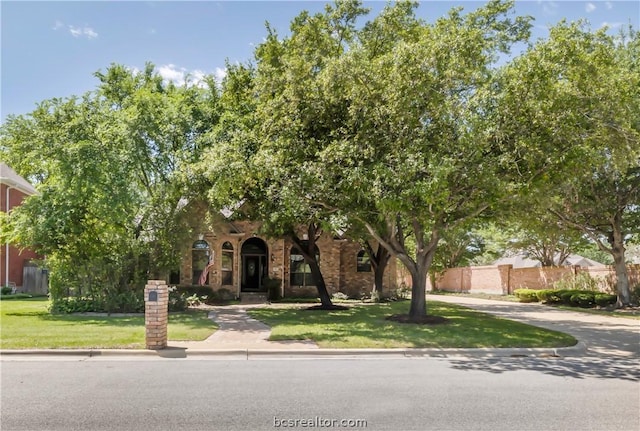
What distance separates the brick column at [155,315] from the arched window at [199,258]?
1741 cm

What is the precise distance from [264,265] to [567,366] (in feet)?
71.8

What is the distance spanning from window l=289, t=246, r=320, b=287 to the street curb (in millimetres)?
18953

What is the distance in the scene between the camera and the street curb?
1065 centimetres

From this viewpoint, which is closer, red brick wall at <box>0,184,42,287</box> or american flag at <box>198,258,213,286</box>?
american flag at <box>198,258,213,286</box>

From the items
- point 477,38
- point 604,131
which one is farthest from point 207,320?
point 604,131

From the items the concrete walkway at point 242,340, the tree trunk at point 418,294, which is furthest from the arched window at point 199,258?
the tree trunk at point 418,294

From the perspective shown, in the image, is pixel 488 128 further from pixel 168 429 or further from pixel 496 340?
pixel 168 429

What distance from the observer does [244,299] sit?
91.5 feet

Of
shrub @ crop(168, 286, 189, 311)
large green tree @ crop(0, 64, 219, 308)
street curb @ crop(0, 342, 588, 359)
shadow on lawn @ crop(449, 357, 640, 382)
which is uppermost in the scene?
large green tree @ crop(0, 64, 219, 308)

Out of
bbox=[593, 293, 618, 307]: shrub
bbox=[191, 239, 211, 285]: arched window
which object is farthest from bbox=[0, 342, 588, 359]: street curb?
bbox=[191, 239, 211, 285]: arched window

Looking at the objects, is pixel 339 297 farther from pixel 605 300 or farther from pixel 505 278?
pixel 505 278

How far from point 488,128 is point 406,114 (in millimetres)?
2108

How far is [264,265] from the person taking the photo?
99.2ft

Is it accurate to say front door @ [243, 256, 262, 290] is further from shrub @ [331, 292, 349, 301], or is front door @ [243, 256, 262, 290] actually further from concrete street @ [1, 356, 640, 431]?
concrete street @ [1, 356, 640, 431]
